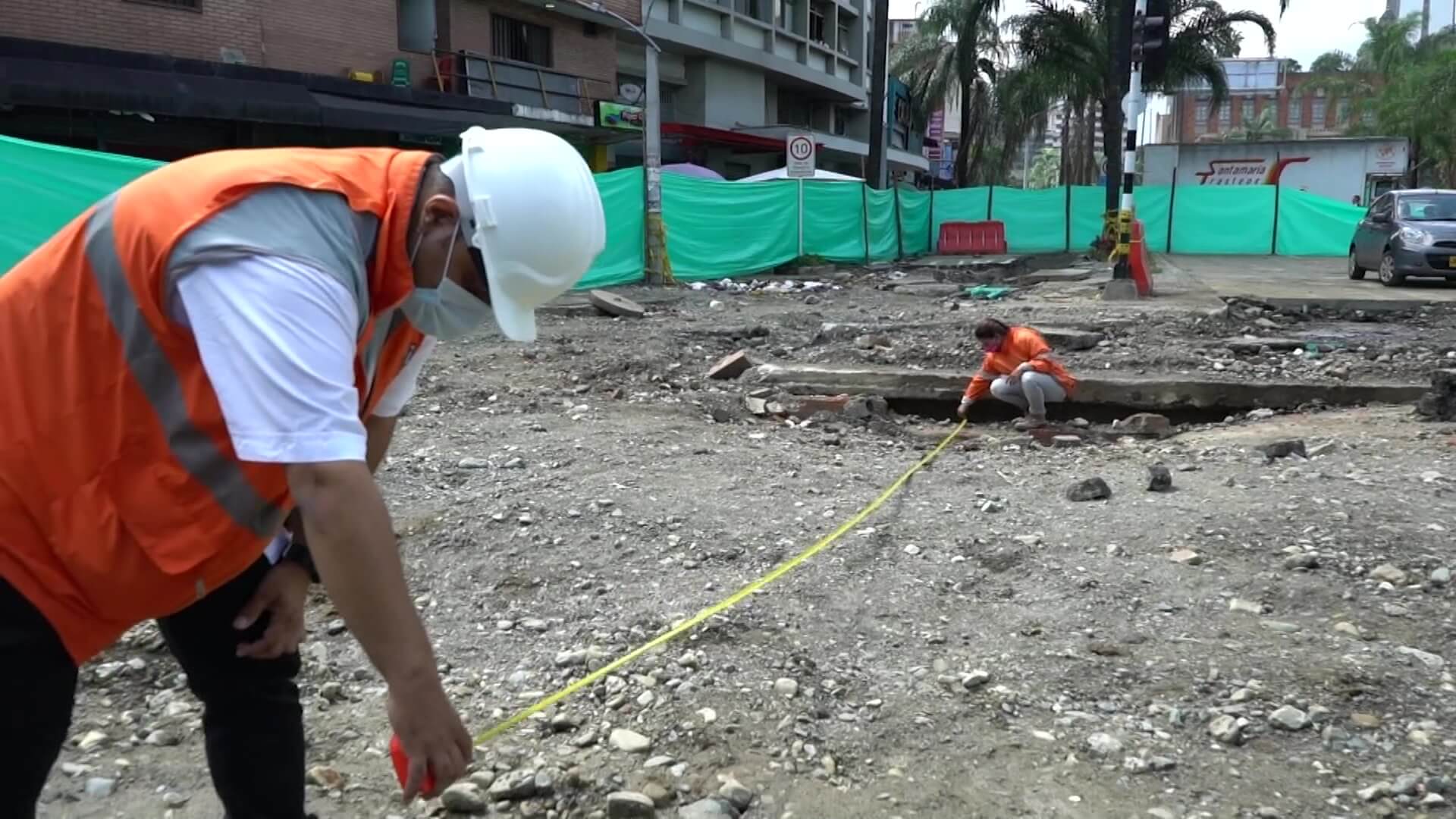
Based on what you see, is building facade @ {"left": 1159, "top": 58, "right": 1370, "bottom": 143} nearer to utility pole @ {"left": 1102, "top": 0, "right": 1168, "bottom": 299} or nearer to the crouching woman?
utility pole @ {"left": 1102, "top": 0, "right": 1168, "bottom": 299}

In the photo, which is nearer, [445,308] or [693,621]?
[445,308]

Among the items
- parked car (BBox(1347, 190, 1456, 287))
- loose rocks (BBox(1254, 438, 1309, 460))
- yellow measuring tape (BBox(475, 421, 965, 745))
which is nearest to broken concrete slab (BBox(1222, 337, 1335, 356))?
loose rocks (BBox(1254, 438, 1309, 460))

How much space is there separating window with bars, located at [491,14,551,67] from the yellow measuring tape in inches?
842

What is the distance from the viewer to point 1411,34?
52812mm

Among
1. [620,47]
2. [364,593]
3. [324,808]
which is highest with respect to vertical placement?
[620,47]

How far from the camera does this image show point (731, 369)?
8.74m

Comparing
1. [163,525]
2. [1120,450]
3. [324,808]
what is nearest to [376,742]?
[324,808]

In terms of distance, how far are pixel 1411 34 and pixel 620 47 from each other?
4237 cm

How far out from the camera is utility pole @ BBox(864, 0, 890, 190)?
26.3m

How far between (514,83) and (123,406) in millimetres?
23808

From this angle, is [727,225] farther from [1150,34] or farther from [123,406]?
[123,406]

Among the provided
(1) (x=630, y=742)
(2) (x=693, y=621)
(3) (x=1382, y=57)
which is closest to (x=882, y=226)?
(2) (x=693, y=621)

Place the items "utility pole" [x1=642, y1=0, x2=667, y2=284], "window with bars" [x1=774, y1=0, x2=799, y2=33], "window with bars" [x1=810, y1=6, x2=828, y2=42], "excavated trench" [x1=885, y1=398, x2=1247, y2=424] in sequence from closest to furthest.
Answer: "excavated trench" [x1=885, y1=398, x2=1247, y2=424], "utility pole" [x1=642, y1=0, x2=667, y2=284], "window with bars" [x1=774, y1=0, x2=799, y2=33], "window with bars" [x1=810, y1=6, x2=828, y2=42]

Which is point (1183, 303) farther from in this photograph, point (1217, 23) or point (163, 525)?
point (1217, 23)
